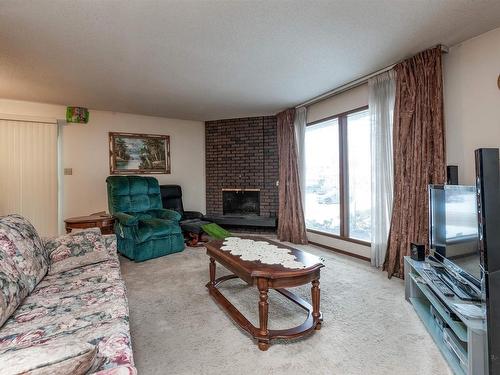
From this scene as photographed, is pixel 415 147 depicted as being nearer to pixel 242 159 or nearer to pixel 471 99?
pixel 471 99

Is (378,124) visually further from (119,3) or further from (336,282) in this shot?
(119,3)

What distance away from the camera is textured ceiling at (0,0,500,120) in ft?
6.30

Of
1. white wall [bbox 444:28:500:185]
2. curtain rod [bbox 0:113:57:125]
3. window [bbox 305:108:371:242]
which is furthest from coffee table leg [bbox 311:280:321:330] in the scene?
curtain rod [bbox 0:113:57:125]

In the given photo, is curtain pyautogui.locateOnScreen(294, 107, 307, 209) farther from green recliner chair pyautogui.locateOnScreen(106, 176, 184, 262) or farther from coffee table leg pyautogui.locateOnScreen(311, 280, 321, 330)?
coffee table leg pyautogui.locateOnScreen(311, 280, 321, 330)

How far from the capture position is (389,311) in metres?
2.19

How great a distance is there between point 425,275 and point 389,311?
0.44m

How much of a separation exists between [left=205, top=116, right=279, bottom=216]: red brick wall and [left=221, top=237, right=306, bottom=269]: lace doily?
252 centimetres

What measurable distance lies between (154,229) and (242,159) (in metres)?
2.28

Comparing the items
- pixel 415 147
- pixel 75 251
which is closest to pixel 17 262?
pixel 75 251

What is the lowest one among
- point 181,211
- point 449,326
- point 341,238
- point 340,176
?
point 449,326

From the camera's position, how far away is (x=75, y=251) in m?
2.14

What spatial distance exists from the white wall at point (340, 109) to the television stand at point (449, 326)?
1.25 m

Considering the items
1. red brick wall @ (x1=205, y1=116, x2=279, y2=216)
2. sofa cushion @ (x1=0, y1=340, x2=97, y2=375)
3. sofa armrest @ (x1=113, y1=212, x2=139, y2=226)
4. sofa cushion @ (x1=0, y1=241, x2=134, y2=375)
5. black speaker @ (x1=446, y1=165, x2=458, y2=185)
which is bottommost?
sofa cushion @ (x1=0, y1=241, x2=134, y2=375)

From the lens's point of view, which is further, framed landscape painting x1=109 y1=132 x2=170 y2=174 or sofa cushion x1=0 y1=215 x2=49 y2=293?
framed landscape painting x1=109 y1=132 x2=170 y2=174
